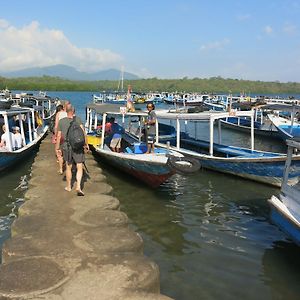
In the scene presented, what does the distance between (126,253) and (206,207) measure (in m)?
5.16

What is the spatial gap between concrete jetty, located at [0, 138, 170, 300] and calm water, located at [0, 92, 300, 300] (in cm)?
111

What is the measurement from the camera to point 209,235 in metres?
8.41

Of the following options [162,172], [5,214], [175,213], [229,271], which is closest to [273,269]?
[229,271]

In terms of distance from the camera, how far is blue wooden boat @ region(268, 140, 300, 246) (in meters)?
6.74

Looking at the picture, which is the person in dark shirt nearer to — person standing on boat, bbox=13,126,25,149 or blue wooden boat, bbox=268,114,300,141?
person standing on boat, bbox=13,126,25,149

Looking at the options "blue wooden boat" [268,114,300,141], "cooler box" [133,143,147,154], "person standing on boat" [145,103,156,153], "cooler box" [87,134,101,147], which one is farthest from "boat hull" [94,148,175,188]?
"blue wooden boat" [268,114,300,141]

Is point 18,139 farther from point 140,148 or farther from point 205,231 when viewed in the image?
point 205,231

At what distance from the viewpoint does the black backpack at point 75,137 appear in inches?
315

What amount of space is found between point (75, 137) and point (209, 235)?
363cm

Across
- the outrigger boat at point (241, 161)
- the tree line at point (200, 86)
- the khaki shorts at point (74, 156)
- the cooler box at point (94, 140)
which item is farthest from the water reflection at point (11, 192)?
the tree line at point (200, 86)

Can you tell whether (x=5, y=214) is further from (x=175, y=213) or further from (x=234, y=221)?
(x=234, y=221)

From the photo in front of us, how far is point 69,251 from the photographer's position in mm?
5500

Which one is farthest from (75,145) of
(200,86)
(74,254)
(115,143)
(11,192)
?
(200,86)

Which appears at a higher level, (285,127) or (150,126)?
(150,126)
